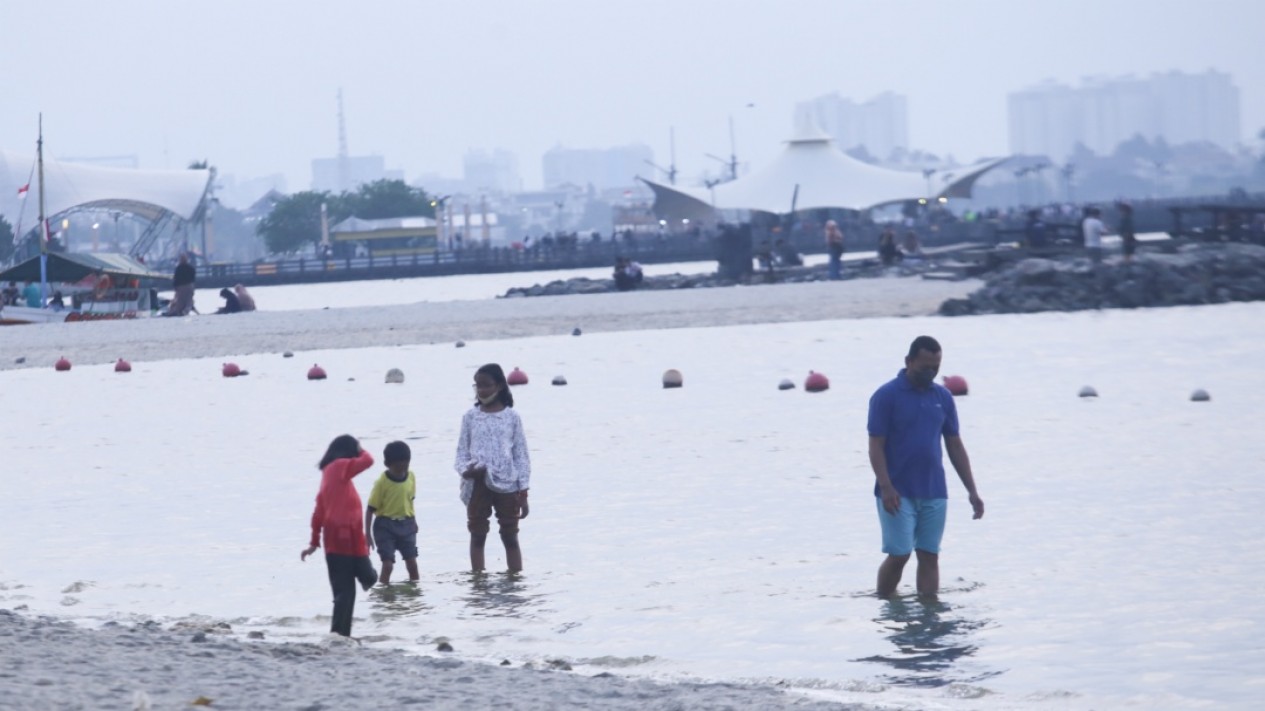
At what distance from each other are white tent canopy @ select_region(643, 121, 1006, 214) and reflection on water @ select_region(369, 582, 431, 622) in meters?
91.0

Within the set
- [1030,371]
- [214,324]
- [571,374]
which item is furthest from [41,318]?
[1030,371]

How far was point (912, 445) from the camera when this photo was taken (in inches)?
339

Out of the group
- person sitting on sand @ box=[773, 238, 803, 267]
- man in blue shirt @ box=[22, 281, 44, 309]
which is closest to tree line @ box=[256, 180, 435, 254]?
person sitting on sand @ box=[773, 238, 803, 267]

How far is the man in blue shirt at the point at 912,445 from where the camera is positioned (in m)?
8.61

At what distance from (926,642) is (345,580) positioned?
2534 millimetres

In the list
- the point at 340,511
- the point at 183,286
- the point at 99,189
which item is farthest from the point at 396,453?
the point at 99,189

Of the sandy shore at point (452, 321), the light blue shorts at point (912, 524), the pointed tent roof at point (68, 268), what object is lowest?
the light blue shorts at point (912, 524)

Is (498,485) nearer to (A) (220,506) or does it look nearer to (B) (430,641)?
(B) (430,641)

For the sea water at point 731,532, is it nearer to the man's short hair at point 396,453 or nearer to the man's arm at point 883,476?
the man's arm at point 883,476

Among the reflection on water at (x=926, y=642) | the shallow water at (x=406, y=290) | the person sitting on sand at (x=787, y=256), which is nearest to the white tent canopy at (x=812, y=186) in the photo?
the shallow water at (x=406, y=290)

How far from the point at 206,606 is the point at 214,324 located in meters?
29.9

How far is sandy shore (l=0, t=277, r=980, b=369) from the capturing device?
110 feet

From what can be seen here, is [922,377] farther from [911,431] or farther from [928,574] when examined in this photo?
[928,574]

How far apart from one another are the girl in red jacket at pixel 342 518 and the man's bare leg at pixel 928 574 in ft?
8.43
